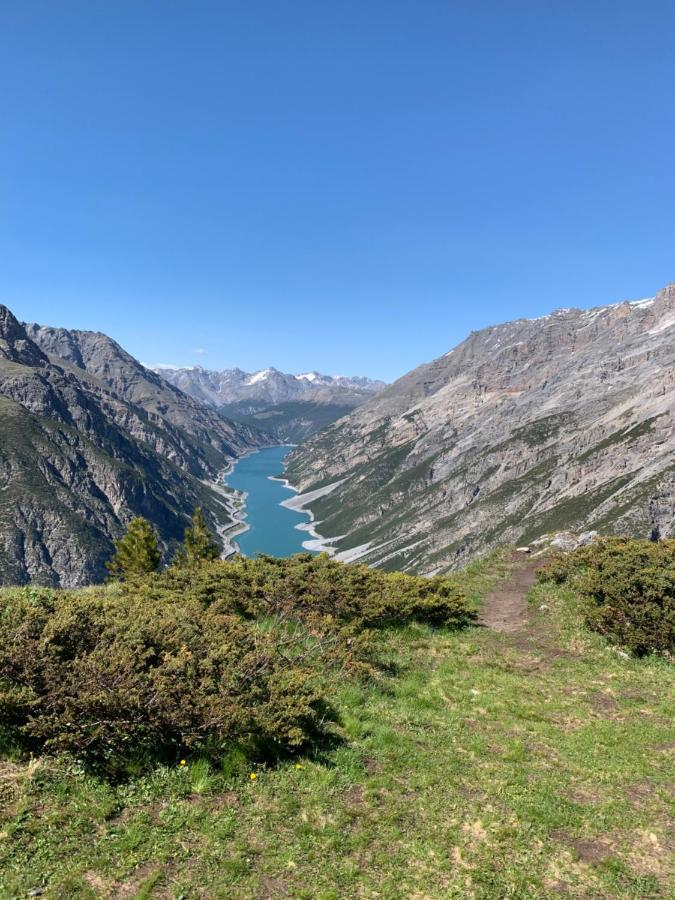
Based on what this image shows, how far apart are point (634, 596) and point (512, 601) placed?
7.69 meters

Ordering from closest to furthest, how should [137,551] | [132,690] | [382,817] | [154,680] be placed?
1. [382,817]
2. [132,690]
3. [154,680]
4. [137,551]

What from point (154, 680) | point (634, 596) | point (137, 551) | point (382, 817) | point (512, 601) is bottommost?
point (512, 601)

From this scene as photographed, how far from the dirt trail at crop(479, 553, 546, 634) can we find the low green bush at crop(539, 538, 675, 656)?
3.32m

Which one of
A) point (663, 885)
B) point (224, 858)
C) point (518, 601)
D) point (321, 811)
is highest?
point (224, 858)

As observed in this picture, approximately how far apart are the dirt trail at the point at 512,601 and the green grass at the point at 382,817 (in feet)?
32.6

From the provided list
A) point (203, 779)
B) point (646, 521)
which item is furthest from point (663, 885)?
point (646, 521)

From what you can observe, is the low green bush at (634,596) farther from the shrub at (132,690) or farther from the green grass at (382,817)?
the shrub at (132,690)

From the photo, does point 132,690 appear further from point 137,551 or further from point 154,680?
point 137,551

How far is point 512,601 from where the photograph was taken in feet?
93.5

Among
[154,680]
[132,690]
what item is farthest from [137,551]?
[132,690]

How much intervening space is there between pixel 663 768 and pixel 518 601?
1589cm

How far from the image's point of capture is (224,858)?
27.0 ft

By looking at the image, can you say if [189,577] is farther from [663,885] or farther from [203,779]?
[663,885]

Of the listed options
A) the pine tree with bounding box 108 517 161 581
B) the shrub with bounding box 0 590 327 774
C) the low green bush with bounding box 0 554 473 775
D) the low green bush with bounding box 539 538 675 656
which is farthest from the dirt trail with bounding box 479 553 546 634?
the pine tree with bounding box 108 517 161 581
